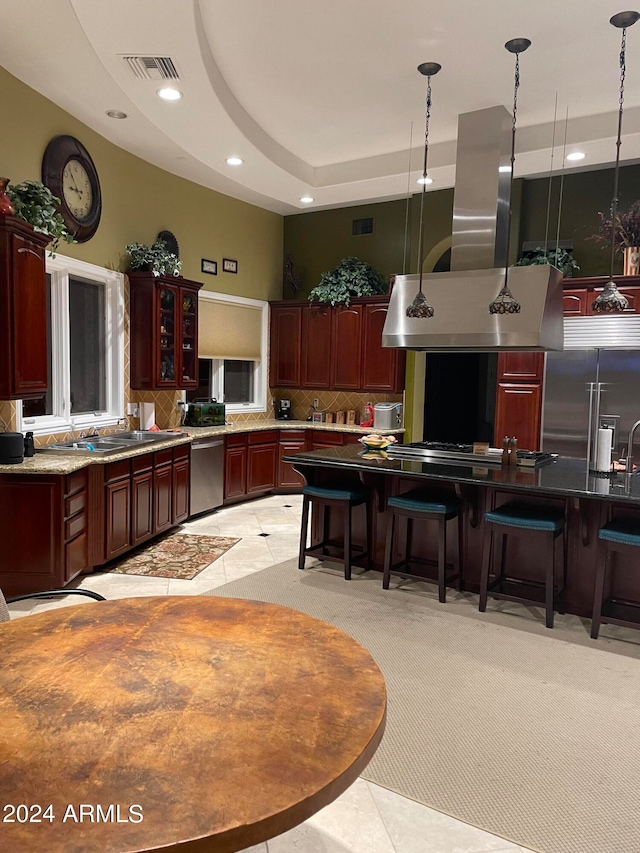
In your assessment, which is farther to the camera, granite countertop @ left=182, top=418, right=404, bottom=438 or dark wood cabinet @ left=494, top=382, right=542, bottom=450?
granite countertop @ left=182, top=418, right=404, bottom=438

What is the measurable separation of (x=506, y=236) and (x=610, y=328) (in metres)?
1.75

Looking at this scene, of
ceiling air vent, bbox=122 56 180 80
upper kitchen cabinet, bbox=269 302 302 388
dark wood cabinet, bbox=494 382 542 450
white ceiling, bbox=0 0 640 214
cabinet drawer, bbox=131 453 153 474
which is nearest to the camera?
white ceiling, bbox=0 0 640 214

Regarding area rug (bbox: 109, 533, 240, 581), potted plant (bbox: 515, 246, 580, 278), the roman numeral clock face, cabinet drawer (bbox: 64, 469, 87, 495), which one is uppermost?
the roman numeral clock face

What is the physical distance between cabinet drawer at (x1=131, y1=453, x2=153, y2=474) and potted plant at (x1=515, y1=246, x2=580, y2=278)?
4.00m

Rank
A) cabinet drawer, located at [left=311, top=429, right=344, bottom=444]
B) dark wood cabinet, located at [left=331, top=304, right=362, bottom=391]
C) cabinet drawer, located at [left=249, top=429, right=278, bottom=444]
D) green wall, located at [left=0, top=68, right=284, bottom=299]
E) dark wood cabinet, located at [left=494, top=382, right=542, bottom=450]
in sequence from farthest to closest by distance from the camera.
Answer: dark wood cabinet, located at [left=331, top=304, right=362, bottom=391] → cabinet drawer, located at [left=311, top=429, right=344, bottom=444] → cabinet drawer, located at [left=249, top=429, right=278, bottom=444] → dark wood cabinet, located at [left=494, top=382, right=542, bottom=450] → green wall, located at [left=0, top=68, right=284, bottom=299]

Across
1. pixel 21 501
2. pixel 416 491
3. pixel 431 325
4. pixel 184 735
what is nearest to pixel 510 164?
pixel 431 325

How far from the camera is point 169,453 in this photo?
5.63 m

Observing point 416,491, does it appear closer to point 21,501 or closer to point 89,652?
point 21,501

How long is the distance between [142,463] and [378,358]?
3.29 m

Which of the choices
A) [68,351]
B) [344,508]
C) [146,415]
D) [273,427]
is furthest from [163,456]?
[273,427]

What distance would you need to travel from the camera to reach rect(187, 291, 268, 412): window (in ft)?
23.9

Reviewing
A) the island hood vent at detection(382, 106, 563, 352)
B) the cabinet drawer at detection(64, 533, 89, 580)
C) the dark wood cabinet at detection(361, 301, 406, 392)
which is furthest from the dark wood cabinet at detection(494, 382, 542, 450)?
the cabinet drawer at detection(64, 533, 89, 580)

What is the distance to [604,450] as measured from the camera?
13.5 ft

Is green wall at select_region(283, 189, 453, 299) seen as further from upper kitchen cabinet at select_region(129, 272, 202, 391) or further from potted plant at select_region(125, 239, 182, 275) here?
potted plant at select_region(125, 239, 182, 275)
